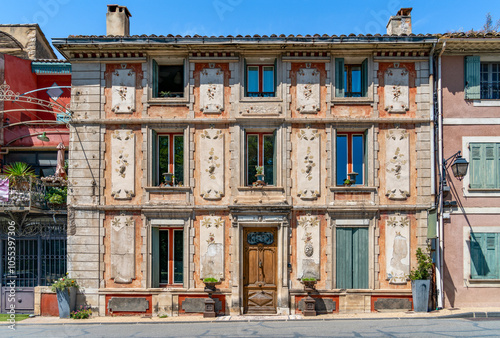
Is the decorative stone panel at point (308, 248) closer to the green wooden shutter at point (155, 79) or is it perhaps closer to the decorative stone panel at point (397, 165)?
the decorative stone panel at point (397, 165)

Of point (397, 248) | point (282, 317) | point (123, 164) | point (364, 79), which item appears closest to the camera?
point (282, 317)

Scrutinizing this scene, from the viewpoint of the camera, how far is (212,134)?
14.2 m

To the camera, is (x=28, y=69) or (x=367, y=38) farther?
(x=28, y=69)

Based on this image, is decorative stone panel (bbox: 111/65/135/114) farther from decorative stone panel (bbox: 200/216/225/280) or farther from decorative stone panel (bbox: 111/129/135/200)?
decorative stone panel (bbox: 200/216/225/280)

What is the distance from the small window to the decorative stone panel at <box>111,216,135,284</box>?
564 cm

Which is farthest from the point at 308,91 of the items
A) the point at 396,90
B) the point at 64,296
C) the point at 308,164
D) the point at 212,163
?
the point at 64,296

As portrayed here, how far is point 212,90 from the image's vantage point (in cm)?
1427

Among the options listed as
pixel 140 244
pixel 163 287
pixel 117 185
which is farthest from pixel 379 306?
pixel 117 185

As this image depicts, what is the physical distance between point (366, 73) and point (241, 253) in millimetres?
6952

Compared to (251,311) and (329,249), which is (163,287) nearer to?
(251,311)

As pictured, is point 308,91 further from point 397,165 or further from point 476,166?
point 476,166

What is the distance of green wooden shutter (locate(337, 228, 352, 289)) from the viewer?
1389cm

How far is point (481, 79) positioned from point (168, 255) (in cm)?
1144

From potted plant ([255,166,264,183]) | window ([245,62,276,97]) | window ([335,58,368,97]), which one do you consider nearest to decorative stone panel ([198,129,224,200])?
potted plant ([255,166,264,183])
